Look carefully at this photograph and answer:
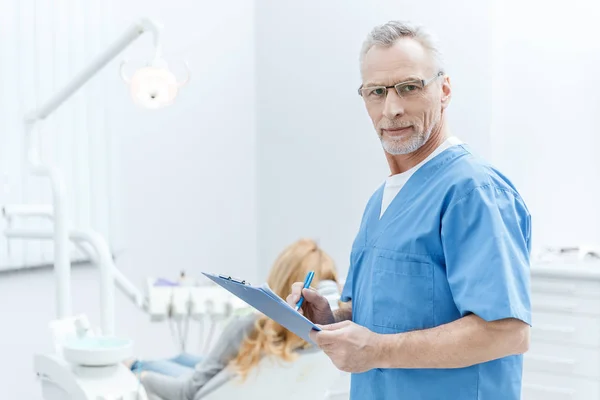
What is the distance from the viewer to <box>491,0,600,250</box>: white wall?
3.20 m

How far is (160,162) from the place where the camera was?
3395 mm

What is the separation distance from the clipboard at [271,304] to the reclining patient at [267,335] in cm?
98

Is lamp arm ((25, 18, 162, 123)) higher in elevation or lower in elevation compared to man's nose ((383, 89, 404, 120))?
higher

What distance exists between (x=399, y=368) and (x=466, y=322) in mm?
174

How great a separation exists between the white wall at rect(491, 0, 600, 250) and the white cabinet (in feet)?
1.53

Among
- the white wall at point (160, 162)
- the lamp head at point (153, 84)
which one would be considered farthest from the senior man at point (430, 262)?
the white wall at point (160, 162)

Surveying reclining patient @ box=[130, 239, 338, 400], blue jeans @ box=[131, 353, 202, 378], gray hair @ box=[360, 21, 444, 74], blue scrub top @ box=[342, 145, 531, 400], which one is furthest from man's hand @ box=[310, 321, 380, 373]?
blue jeans @ box=[131, 353, 202, 378]

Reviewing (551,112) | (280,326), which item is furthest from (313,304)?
(551,112)

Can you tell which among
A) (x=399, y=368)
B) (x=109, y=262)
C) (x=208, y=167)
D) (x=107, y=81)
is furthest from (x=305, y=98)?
(x=399, y=368)

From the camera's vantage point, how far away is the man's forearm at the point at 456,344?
3.67 ft

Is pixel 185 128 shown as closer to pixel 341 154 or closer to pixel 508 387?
pixel 341 154

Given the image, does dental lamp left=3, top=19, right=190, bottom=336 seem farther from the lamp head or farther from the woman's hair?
the woman's hair

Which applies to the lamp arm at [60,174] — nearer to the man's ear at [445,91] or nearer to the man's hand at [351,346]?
the man's ear at [445,91]

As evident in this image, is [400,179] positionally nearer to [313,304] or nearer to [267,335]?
[313,304]
